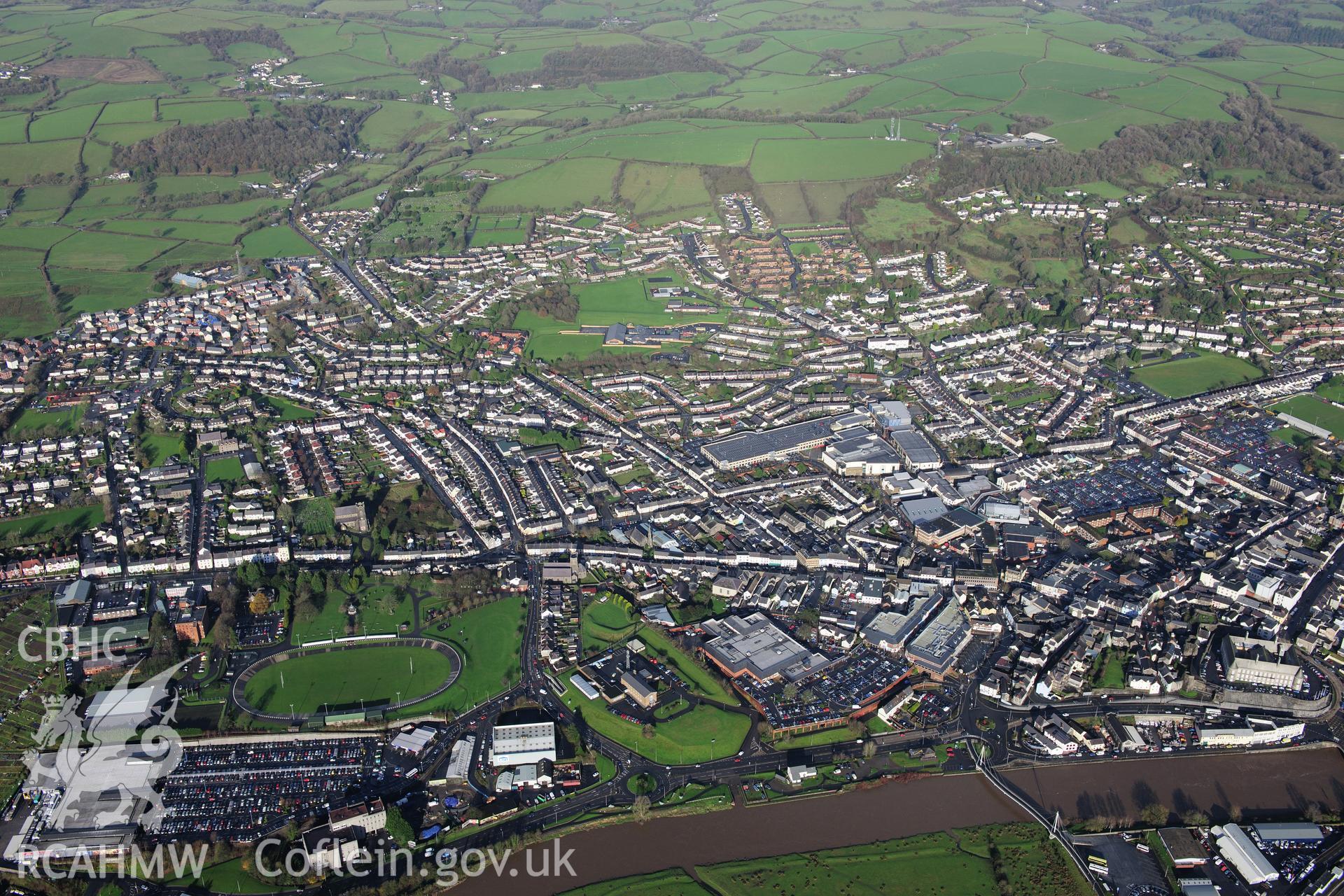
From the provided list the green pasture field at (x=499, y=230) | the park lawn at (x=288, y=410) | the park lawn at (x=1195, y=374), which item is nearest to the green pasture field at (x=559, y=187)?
the green pasture field at (x=499, y=230)

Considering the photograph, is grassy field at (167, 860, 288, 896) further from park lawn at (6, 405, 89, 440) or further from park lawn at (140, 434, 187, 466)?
park lawn at (6, 405, 89, 440)

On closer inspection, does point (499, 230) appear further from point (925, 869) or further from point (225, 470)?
point (925, 869)

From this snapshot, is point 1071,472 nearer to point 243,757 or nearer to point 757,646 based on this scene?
point 757,646

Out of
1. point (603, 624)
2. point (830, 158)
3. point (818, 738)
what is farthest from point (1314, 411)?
point (830, 158)

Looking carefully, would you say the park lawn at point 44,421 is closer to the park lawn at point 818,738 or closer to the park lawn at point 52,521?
the park lawn at point 52,521

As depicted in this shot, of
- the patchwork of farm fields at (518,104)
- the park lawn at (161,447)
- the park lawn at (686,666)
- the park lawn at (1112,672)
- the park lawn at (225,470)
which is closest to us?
the park lawn at (686,666)
